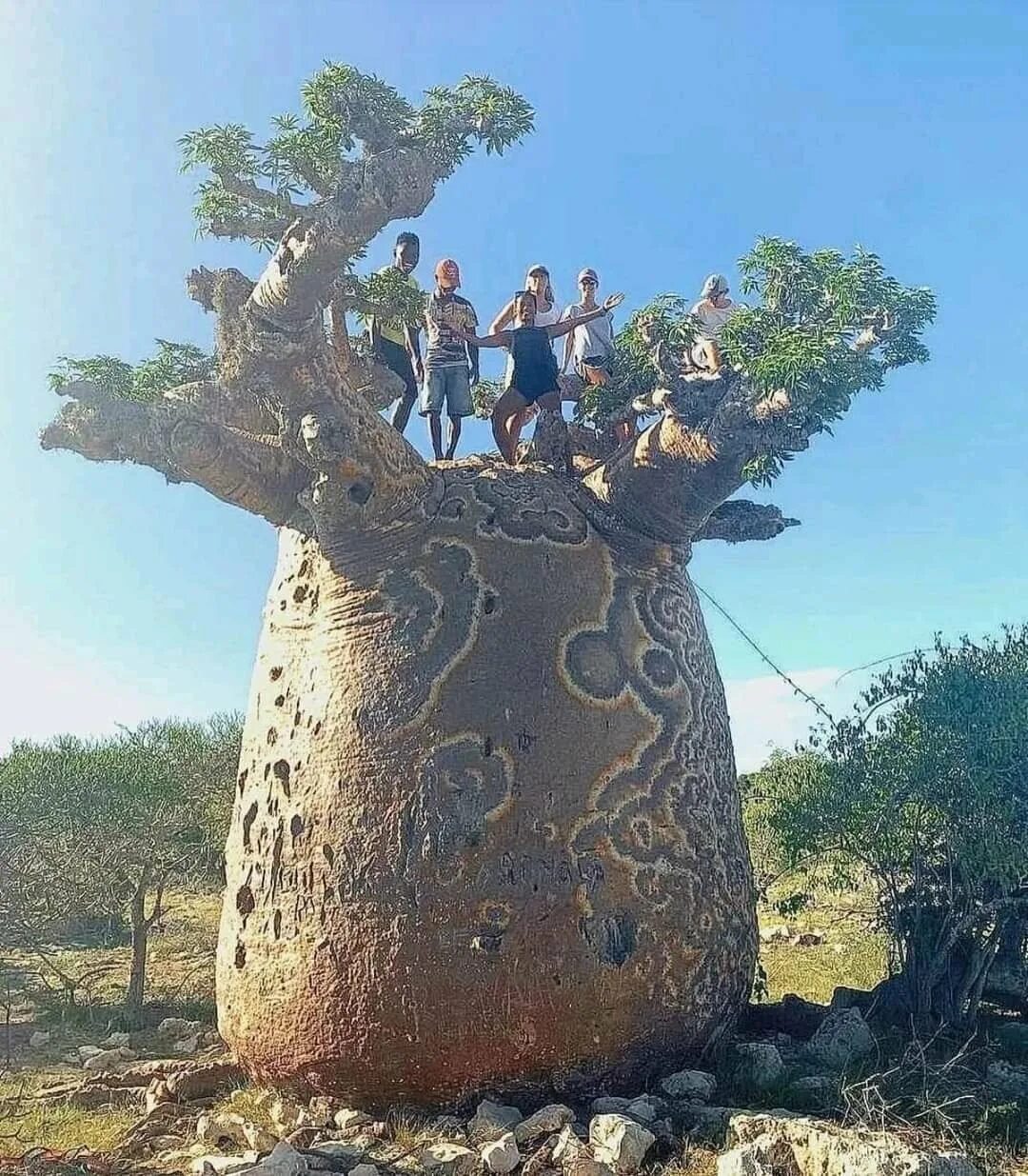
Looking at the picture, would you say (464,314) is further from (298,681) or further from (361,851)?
(361,851)

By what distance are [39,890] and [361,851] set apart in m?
8.48

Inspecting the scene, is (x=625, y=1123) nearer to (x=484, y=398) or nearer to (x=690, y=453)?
(x=690, y=453)

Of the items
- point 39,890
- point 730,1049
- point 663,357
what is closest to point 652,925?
point 730,1049

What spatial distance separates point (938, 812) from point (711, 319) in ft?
12.4

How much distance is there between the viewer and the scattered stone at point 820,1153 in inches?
177

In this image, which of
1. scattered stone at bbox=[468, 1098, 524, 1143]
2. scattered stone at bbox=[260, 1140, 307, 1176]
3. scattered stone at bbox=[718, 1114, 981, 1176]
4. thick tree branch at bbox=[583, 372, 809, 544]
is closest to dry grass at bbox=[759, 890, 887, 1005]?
thick tree branch at bbox=[583, 372, 809, 544]

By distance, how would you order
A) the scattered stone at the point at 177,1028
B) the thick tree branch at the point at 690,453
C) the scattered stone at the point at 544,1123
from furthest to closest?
1. the scattered stone at the point at 177,1028
2. the thick tree branch at the point at 690,453
3. the scattered stone at the point at 544,1123

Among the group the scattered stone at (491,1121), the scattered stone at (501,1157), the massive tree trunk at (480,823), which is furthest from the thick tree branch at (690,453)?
the scattered stone at (501,1157)

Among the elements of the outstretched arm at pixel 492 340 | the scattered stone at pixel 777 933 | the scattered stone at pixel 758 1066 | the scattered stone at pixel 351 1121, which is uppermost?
the outstretched arm at pixel 492 340

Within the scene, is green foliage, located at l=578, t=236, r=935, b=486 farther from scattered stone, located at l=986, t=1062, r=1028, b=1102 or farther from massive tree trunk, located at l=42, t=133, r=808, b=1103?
scattered stone, located at l=986, t=1062, r=1028, b=1102

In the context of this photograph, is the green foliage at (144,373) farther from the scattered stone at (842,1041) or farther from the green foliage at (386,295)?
the scattered stone at (842,1041)

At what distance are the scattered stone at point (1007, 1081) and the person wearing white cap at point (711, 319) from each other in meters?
4.37

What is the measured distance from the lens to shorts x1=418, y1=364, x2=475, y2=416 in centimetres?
789

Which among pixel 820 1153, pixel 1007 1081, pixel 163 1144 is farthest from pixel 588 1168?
pixel 1007 1081
